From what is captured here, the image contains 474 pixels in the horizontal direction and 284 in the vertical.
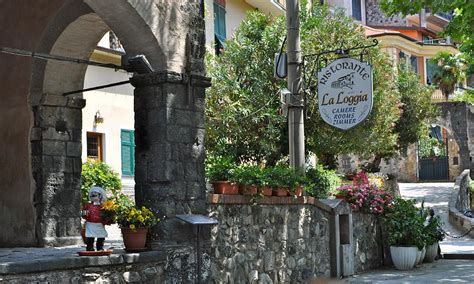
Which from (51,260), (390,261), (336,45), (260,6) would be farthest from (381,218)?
(260,6)

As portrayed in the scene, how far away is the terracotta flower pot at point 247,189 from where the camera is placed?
32.9 feet

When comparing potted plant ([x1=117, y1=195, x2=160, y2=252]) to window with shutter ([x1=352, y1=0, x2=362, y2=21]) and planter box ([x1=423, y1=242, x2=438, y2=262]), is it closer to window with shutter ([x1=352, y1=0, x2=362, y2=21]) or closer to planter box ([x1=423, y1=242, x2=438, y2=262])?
planter box ([x1=423, y1=242, x2=438, y2=262])

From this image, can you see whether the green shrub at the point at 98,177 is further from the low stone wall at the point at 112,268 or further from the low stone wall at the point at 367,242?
the low stone wall at the point at 112,268

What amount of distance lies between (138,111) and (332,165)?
1684 cm

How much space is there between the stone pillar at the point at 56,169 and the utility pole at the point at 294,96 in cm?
390

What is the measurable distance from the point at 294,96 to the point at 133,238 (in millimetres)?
5548

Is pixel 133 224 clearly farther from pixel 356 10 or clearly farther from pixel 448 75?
pixel 356 10

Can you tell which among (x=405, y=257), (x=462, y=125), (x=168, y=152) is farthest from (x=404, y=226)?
(x=462, y=125)

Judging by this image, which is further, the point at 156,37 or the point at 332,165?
the point at 332,165

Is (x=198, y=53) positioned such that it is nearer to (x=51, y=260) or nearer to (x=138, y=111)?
(x=138, y=111)

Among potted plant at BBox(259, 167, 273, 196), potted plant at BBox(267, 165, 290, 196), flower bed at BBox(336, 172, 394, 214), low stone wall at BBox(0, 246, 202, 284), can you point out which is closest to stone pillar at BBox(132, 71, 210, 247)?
low stone wall at BBox(0, 246, 202, 284)

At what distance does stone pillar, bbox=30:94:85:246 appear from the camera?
34.3 ft

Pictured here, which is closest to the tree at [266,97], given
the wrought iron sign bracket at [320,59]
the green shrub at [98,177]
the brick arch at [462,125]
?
the wrought iron sign bracket at [320,59]

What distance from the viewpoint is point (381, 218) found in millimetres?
15305
